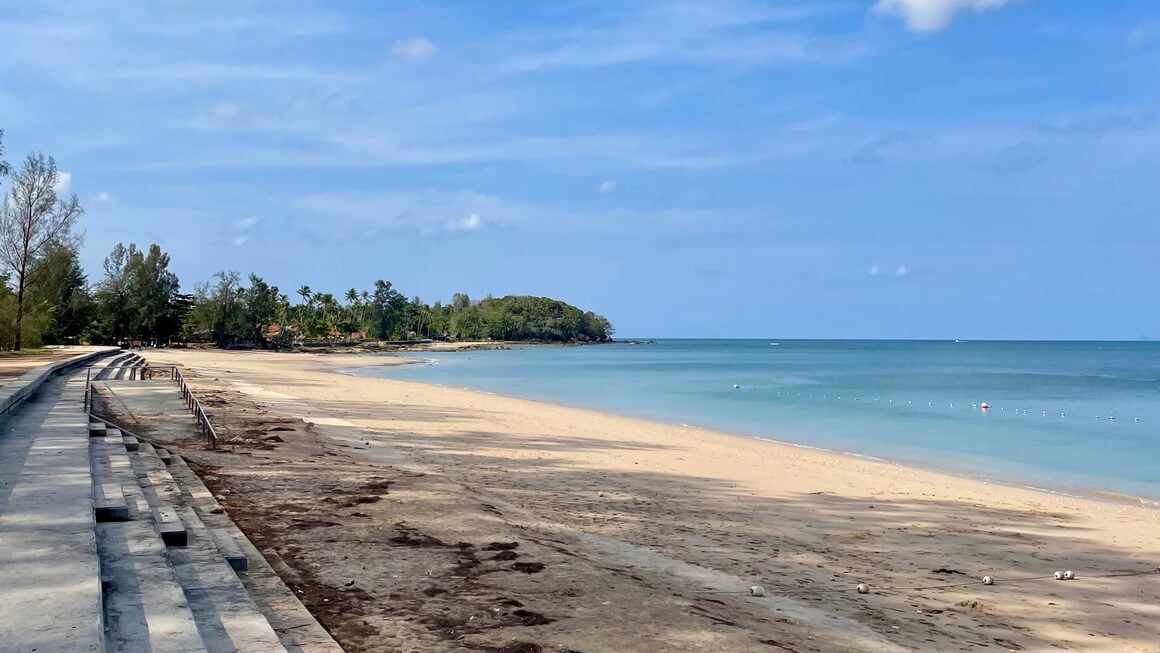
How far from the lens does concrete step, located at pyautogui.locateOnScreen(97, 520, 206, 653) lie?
346 centimetres

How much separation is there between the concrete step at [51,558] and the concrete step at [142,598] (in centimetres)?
13

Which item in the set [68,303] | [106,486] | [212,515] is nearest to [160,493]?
[106,486]

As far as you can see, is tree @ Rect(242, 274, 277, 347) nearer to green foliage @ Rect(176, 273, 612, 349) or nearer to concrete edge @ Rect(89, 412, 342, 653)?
green foliage @ Rect(176, 273, 612, 349)

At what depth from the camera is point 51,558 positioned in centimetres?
428

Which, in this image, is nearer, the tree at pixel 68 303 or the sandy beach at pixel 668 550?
the sandy beach at pixel 668 550

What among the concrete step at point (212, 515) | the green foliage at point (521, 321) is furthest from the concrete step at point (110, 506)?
the green foliage at point (521, 321)

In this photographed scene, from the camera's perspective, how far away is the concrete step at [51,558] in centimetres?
321

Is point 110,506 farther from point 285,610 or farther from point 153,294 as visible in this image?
point 153,294

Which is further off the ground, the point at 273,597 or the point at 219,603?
the point at 219,603

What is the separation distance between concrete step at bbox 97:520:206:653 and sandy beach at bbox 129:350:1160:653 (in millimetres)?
941

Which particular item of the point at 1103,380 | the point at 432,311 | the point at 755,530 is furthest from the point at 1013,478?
the point at 432,311

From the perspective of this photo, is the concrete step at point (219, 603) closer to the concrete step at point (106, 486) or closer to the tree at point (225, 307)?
the concrete step at point (106, 486)

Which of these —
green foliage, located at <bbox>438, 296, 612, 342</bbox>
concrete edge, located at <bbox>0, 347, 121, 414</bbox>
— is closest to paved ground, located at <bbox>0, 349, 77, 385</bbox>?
concrete edge, located at <bbox>0, 347, 121, 414</bbox>

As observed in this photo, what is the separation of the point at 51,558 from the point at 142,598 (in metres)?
0.73
